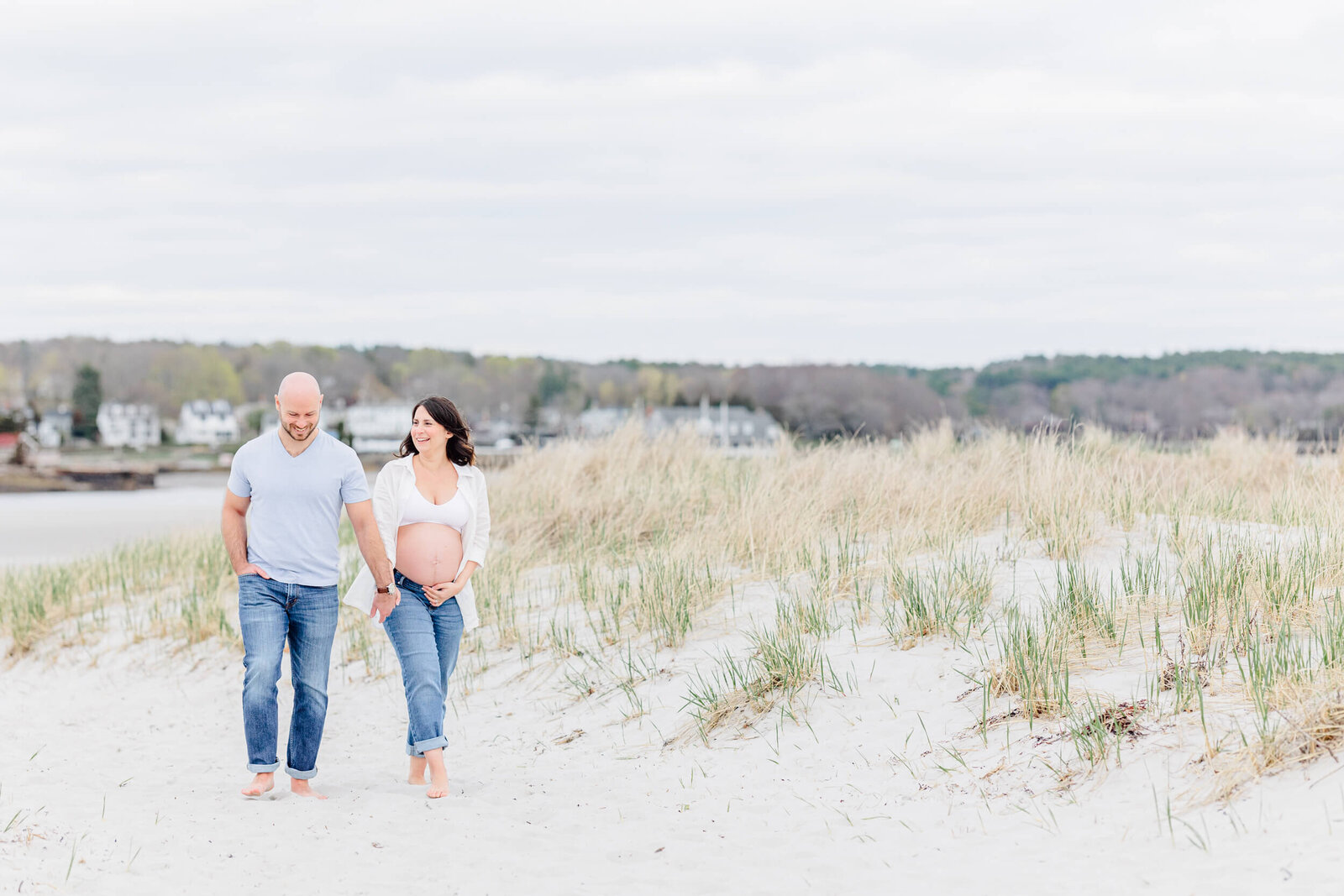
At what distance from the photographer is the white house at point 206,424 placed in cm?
9706

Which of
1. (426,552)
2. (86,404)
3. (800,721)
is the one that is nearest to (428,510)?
(426,552)

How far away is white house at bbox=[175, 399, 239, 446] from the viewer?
9706 cm

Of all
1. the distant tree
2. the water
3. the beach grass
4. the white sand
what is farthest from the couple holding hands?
the distant tree

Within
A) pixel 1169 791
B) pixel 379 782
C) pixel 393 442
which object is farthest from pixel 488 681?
pixel 393 442

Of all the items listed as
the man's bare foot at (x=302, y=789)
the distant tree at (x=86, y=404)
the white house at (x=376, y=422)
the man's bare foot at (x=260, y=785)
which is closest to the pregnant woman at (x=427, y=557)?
the man's bare foot at (x=302, y=789)

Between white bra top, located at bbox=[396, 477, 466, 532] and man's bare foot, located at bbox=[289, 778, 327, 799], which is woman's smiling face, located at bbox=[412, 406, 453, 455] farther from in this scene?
man's bare foot, located at bbox=[289, 778, 327, 799]

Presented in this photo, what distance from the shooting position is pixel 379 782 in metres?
5.37

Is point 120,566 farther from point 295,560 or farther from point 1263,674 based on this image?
point 1263,674

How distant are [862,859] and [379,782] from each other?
2.47m

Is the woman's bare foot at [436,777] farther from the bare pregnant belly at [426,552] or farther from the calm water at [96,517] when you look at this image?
the calm water at [96,517]

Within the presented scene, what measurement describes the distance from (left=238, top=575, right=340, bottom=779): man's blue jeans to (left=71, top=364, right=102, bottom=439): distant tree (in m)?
98.6

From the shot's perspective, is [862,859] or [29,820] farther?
[29,820]

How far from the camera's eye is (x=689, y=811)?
4.69 m

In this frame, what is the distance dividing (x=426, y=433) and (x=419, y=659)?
99 cm
